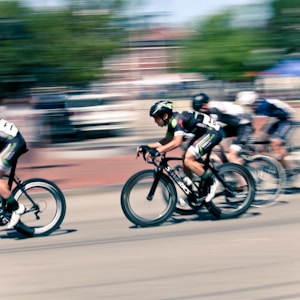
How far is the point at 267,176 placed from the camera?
10.6 metres

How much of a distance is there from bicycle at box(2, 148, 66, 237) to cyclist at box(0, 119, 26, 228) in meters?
0.06

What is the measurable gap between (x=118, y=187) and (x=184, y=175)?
3285 millimetres

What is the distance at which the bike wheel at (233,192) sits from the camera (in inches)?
374

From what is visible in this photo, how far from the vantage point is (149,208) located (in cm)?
917

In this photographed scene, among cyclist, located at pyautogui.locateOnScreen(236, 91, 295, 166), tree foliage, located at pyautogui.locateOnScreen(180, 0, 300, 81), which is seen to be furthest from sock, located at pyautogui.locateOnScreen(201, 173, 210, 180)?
tree foliage, located at pyautogui.locateOnScreen(180, 0, 300, 81)

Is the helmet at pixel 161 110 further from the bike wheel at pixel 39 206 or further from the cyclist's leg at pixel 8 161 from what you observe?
the cyclist's leg at pixel 8 161

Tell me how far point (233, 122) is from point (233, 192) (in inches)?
70.2

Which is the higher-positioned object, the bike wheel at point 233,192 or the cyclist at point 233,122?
the cyclist at point 233,122

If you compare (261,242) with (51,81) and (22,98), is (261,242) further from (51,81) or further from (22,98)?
(22,98)

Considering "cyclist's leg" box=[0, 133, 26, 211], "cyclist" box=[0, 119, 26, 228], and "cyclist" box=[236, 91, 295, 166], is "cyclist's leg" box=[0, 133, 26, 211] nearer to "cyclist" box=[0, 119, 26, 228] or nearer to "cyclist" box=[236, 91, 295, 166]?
"cyclist" box=[0, 119, 26, 228]

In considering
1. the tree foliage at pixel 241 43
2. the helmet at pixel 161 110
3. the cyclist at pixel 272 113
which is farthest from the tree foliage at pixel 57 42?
the helmet at pixel 161 110

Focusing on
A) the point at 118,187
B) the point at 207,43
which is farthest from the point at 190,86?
the point at 118,187

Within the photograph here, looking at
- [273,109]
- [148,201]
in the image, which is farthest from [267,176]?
[148,201]

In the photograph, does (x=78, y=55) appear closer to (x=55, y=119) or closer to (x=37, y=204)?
(x=55, y=119)
